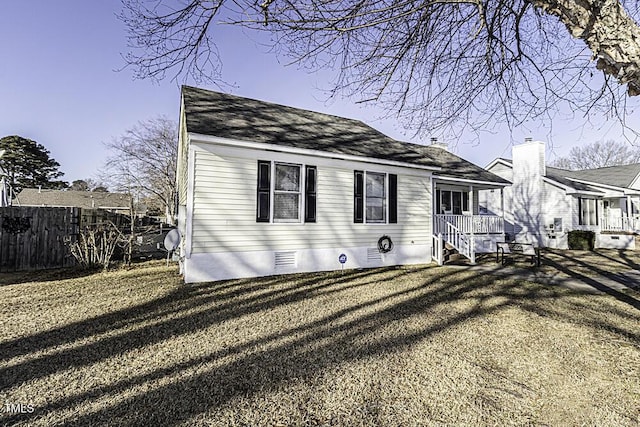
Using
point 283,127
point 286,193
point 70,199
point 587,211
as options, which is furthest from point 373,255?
point 70,199

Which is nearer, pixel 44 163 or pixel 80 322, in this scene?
pixel 80 322

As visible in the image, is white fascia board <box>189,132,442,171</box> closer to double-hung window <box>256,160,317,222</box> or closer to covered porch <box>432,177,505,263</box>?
double-hung window <box>256,160,317,222</box>

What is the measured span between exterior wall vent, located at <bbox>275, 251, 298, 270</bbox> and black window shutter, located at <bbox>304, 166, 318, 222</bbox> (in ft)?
3.54

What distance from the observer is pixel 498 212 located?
2050 centimetres

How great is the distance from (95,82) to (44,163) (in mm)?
40543

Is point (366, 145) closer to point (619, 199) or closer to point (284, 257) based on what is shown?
point (284, 257)

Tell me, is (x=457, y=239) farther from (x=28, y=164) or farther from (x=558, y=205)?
(x=28, y=164)

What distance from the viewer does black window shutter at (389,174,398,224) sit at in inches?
400

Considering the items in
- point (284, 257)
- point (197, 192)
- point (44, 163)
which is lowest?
point (284, 257)

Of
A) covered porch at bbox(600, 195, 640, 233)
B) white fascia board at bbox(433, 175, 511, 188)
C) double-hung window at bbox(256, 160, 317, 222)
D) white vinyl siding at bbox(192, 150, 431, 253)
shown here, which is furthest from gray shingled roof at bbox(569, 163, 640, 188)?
double-hung window at bbox(256, 160, 317, 222)

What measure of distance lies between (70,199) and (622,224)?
4846 cm

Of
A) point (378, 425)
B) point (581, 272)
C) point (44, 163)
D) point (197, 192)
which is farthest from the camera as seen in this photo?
point (44, 163)

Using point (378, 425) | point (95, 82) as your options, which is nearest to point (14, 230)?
point (95, 82)

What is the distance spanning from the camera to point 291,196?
858cm
